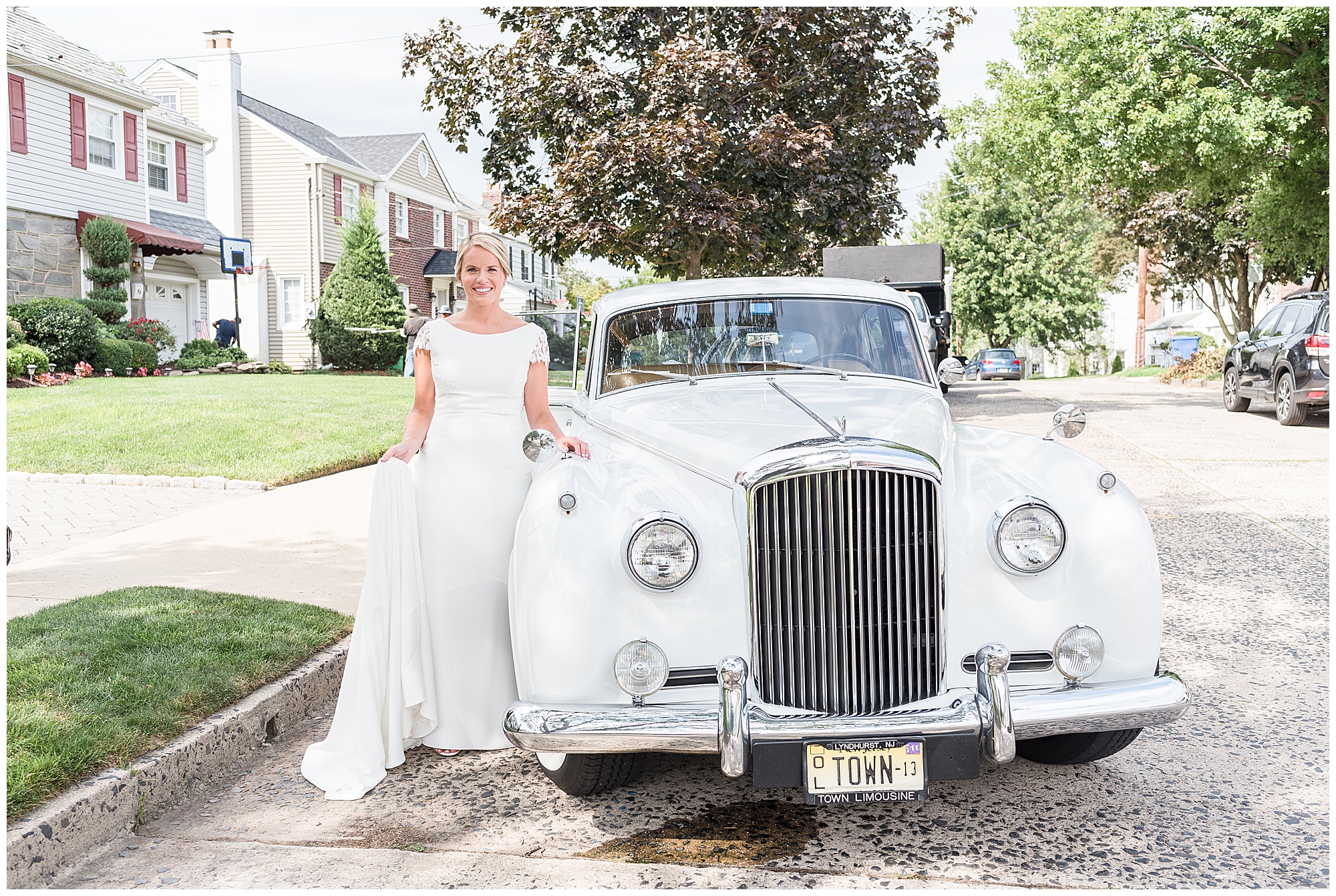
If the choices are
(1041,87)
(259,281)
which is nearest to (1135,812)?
(1041,87)

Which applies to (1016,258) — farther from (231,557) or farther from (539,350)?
(539,350)

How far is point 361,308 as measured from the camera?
27516 millimetres

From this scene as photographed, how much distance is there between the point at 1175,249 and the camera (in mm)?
33656

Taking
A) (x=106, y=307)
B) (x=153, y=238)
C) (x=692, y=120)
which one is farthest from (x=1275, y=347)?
(x=153, y=238)

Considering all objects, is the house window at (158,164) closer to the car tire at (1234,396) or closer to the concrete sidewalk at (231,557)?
the concrete sidewalk at (231,557)

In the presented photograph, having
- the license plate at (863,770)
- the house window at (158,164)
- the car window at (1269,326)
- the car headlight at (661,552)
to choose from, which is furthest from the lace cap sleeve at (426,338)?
the house window at (158,164)

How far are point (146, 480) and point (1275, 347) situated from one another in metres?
15.6

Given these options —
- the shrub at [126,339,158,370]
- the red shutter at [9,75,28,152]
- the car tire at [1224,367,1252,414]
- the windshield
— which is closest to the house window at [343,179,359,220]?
the red shutter at [9,75,28,152]

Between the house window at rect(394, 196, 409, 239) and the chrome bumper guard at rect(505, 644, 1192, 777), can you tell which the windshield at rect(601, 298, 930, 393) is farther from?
the house window at rect(394, 196, 409, 239)

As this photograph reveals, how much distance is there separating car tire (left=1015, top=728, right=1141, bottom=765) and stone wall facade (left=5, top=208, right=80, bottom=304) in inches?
814

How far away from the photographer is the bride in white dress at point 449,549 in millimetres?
3857

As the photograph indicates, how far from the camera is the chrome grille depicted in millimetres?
3068

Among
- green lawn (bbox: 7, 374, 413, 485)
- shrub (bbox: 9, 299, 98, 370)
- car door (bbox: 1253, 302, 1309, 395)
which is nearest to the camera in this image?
green lawn (bbox: 7, 374, 413, 485)

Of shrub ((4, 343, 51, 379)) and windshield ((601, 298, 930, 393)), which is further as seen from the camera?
shrub ((4, 343, 51, 379))
